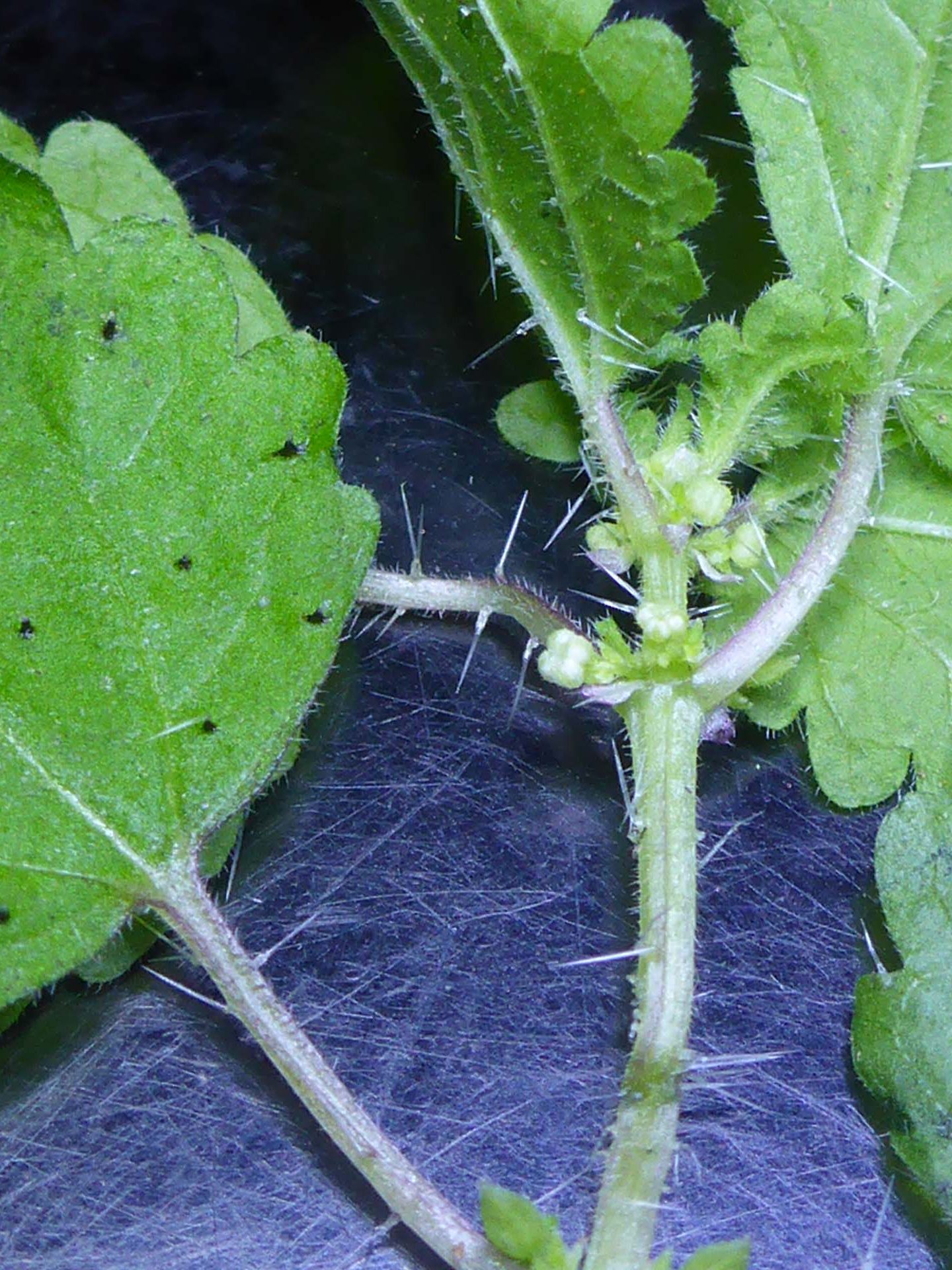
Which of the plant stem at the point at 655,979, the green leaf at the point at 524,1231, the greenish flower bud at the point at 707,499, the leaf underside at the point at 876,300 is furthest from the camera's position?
the leaf underside at the point at 876,300

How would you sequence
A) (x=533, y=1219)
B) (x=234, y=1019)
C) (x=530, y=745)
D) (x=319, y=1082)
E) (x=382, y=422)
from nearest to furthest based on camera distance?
(x=533, y=1219) → (x=319, y=1082) → (x=234, y=1019) → (x=530, y=745) → (x=382, y=422)

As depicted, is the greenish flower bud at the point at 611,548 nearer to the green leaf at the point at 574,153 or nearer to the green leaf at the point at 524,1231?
the green leaf at the point at 574,153

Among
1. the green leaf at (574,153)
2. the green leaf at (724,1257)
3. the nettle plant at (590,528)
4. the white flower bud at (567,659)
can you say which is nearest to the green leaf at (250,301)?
the nettle plant at (590,528)

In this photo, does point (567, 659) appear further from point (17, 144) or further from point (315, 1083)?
point (17, 144)

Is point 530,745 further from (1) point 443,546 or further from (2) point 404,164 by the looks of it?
(2) point 404,164

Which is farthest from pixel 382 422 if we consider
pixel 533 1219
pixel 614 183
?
pixel 533 1219

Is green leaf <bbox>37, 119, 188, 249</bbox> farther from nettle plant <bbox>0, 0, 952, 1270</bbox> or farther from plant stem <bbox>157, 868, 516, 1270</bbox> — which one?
plant stem <bbox>157, 868, 516, 1270</bbox>
